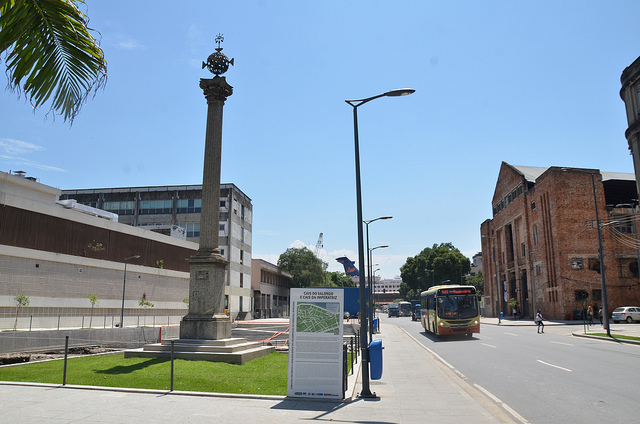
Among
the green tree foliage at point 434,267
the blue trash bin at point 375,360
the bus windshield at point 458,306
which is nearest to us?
the blue trash bin at point 375,360

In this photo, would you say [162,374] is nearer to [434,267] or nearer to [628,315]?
[628,315]

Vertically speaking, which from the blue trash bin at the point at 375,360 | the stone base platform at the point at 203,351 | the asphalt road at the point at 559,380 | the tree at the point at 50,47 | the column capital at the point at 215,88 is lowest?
the asphalt road at the point at 559,380

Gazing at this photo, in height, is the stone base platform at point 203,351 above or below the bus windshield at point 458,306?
below

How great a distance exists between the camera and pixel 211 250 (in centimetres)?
1944

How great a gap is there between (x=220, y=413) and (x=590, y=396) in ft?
27.6

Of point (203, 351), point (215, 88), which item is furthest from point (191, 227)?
point (203, 351)

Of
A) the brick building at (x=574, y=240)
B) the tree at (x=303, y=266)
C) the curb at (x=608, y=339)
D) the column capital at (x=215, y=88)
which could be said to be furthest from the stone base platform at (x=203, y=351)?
the tree at (x=303, y=266)

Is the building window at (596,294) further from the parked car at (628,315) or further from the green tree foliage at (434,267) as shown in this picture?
the green tree foliage at (434,267)

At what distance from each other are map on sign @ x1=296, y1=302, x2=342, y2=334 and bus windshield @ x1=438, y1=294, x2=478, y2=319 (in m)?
19.7

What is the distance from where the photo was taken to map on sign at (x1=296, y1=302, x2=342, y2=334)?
35.7ft

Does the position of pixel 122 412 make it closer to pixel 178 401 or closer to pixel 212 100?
pixel 178 401

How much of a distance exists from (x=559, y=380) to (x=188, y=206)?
65535 mm

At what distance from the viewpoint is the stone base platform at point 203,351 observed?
1666 centimetres

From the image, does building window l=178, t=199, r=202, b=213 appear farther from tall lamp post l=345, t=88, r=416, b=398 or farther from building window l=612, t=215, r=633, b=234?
tall lamp post l=345, t=88, r=416, b=398
